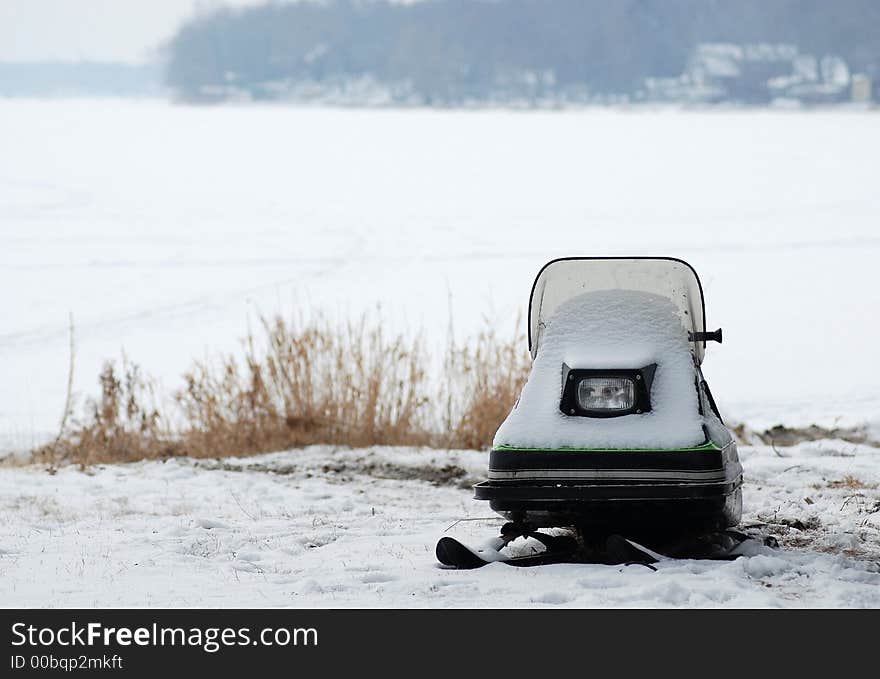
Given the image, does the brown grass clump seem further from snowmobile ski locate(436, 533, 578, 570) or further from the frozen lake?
snowmobile ski locate(436, 533, 578, 570)

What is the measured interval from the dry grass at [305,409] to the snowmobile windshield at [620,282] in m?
3.57

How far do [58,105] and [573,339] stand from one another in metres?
77.0

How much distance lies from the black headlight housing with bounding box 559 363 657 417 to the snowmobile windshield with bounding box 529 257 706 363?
2.05 feet

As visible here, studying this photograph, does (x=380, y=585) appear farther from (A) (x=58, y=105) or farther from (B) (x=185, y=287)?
(A) (x=58, y=105)

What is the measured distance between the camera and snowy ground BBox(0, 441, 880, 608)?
4152mm

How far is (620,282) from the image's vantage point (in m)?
5.09

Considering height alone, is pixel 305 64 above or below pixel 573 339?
above

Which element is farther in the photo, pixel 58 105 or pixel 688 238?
pixel 58 105

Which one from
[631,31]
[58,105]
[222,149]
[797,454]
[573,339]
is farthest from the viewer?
[631,31]

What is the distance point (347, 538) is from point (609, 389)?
1.67 m

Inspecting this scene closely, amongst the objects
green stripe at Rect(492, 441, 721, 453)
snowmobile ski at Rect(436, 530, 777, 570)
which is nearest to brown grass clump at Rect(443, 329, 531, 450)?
snowmobile ski at Rect(436, 530, 777, 570)

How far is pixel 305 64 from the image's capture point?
99.6 meters

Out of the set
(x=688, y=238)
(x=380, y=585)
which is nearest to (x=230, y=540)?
(x=380, y=585)

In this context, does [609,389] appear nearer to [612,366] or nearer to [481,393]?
[612,366]
